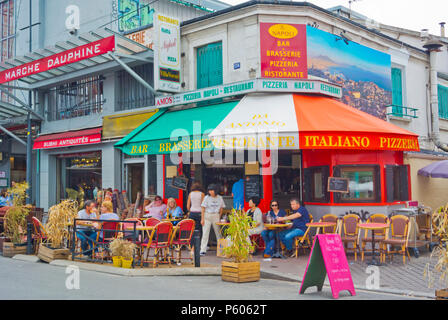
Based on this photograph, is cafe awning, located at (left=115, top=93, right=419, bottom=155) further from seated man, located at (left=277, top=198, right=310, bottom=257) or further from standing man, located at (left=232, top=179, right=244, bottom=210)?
standing man, located at (left=232, top=179, right=244, bottom=210)

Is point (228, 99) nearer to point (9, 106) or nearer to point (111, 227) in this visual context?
point (111, 227)

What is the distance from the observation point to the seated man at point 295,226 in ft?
35.5

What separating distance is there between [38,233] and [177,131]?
423cm

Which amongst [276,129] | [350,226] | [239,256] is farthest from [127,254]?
[350,226]

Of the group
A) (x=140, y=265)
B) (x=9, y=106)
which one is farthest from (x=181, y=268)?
(x=9, y=106)

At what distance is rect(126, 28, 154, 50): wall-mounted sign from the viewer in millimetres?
15320

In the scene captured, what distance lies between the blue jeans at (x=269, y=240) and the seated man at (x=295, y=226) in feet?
0.87

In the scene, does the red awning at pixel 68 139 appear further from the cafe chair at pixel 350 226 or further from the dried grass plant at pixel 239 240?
the dried grass plant at pixel 239 240

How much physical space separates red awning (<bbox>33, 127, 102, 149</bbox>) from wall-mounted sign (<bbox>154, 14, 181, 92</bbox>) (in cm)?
423

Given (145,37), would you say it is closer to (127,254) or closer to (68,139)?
(68,139)

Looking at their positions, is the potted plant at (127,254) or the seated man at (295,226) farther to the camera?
the seated man at (295,226)

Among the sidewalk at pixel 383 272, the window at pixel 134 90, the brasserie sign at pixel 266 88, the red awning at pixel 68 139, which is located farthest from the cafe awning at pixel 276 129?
the red awning at pixel 68 139

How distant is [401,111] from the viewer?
53.4 feet
